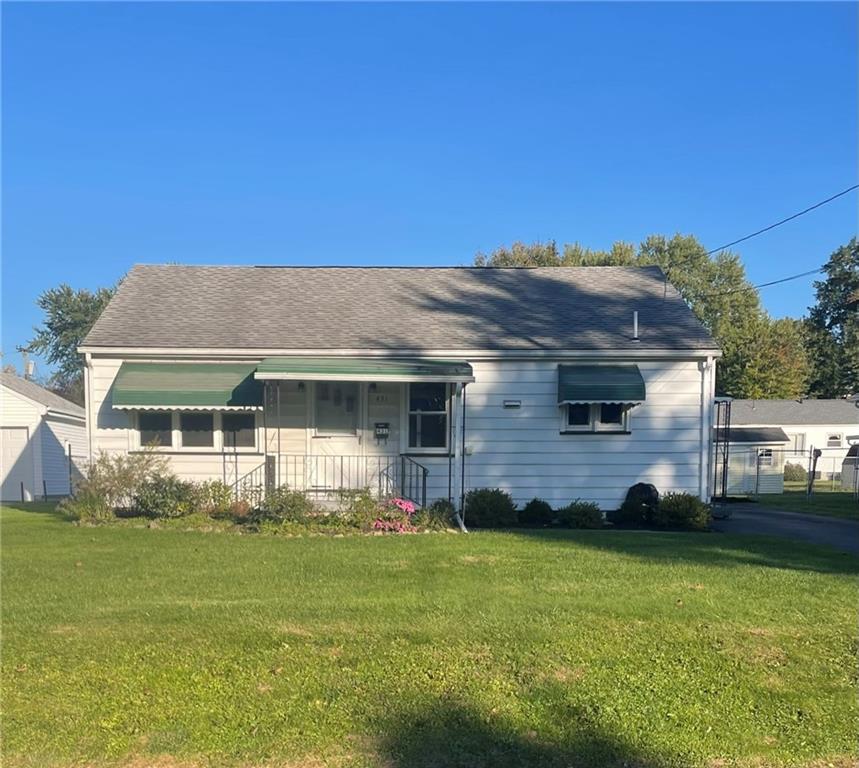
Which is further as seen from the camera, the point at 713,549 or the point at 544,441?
the point at 544,441

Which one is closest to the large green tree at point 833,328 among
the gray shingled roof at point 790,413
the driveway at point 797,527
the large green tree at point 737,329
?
the large green tree at point 737,329

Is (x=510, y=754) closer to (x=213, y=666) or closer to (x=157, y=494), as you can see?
(x=213, y=666)

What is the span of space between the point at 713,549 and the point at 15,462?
19.3 m

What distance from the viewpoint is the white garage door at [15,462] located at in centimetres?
2006

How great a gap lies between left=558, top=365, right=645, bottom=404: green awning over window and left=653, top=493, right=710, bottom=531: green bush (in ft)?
6.00

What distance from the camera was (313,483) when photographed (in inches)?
500

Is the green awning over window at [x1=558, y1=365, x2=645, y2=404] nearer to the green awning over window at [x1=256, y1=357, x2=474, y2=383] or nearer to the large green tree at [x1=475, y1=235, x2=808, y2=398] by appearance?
the green awning over window at [x1=256, y1=357, x2=474, y2=383]

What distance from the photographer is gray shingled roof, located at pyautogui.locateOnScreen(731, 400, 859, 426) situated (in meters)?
35.8

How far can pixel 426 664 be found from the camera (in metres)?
4.58

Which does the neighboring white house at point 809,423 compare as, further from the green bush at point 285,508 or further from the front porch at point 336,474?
the green bush at point 285,508

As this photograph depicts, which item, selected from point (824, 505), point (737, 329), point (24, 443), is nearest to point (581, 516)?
point (824, 505)

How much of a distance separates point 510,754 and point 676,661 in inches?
66.8

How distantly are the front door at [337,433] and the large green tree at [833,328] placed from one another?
4205 cm

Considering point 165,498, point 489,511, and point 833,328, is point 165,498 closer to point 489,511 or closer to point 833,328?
point 489,511
